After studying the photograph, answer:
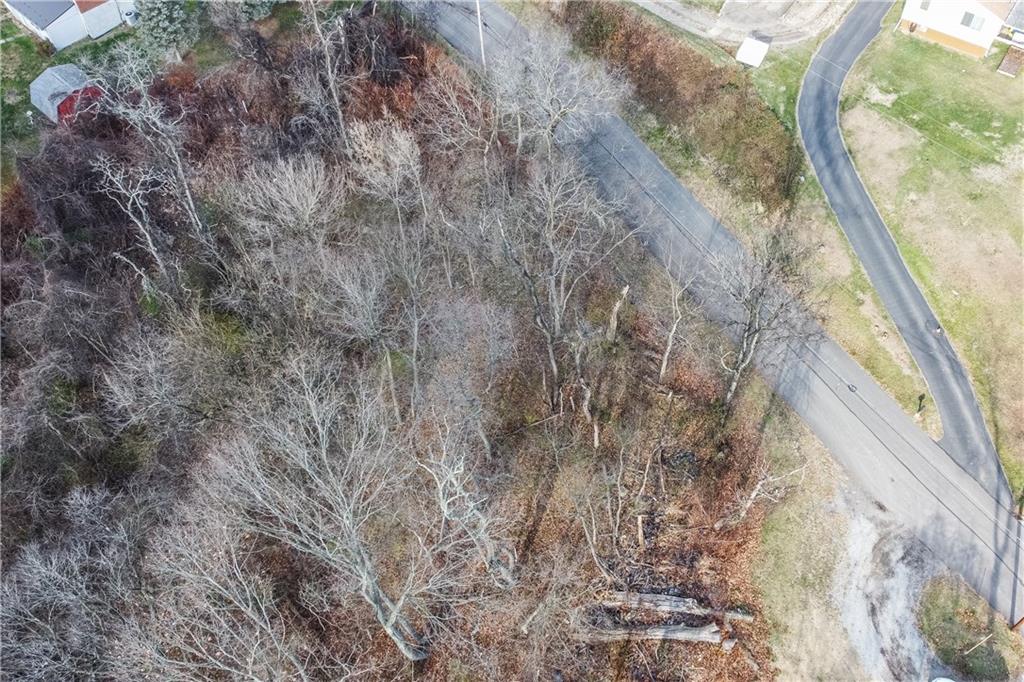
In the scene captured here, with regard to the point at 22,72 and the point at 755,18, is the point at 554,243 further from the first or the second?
the point at 22,72

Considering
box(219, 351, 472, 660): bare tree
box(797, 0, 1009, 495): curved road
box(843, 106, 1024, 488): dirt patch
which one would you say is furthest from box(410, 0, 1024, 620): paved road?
box(219, 351, 472, 660): bare tree

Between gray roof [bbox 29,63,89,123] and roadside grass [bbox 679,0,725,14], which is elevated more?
roadside grass [bbox 679,0,725,14]

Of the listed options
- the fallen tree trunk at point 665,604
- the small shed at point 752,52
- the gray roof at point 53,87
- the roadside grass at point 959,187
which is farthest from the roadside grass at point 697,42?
the gray roof at point 53,87

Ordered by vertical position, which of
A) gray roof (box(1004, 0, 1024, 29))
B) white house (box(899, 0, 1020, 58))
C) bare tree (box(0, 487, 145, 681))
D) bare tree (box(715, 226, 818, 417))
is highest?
gray roof (box(1004, 0, 1024, 29))

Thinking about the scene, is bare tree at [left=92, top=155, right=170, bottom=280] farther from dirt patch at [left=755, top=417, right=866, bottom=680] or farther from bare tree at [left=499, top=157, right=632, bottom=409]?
dirt patch at [left=755, top=417, right=866, bottom=680]

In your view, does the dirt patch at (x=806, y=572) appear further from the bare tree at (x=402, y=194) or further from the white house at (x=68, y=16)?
the white house at (x=68, y=16)

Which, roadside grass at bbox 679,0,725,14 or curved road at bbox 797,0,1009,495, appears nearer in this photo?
curved road at bbox 797,0,1009,495

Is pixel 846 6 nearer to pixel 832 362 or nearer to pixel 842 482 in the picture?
pixel 832 362
